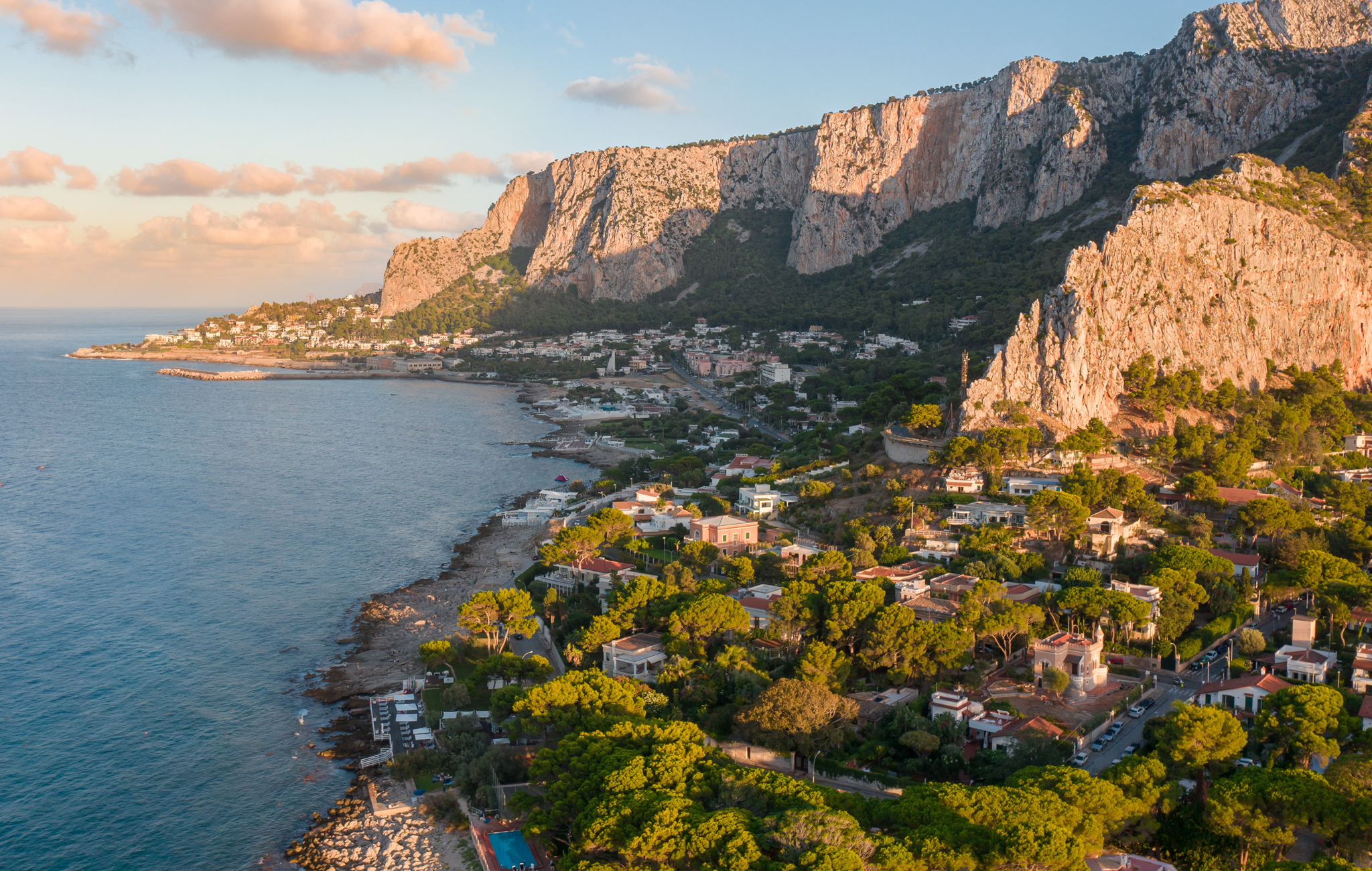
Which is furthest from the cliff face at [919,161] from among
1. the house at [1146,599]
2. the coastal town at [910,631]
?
the house at [1146,599]

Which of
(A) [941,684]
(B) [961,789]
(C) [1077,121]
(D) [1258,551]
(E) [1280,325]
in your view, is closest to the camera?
(B) [961,789]

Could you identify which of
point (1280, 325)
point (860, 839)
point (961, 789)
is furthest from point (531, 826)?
point (1280, 325)

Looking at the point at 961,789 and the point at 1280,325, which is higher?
the point at 1280,325

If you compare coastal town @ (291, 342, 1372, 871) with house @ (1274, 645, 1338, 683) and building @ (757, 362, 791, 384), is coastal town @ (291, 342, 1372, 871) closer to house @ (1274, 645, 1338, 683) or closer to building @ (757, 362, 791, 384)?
house @ (1274, 645, 1338, 683)

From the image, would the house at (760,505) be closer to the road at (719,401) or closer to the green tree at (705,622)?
the green tree at (705,622)

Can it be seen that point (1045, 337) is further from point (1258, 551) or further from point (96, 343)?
point (96, 343)

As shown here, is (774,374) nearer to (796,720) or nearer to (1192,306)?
(1192,306)
